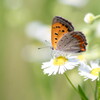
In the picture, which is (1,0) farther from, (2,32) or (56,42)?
(56,42)

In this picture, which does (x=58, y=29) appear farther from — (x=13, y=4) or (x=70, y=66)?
(x=13, y=4)

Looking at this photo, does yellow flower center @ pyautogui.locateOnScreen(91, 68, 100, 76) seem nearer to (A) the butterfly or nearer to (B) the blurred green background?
(A) the butterfly

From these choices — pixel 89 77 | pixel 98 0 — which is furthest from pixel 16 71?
pixel 89 77

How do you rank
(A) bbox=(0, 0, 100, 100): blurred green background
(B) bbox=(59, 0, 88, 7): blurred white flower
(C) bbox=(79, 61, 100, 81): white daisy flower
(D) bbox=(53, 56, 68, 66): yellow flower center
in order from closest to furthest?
(C) bbox=(79, 61, 100, 81): white daisy flower < (D) bbox=(53, 56, 68, 66): yellow flower center < (A) bbox=(0, 0, 100, 100): blurred green background < (B) bbox=(59, 0, 88, 7): blurred white flower

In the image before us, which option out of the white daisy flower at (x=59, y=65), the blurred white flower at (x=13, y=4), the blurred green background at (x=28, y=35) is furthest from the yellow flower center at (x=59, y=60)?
the blurred white flower at (x=13, y=4)

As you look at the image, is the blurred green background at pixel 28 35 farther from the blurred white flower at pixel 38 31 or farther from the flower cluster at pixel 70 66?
the flower cluster at pixel 70 66

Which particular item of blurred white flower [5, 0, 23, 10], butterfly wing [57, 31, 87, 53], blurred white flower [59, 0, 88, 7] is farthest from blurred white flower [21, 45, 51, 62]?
butterfly wing [57, 31, 87, 53]
